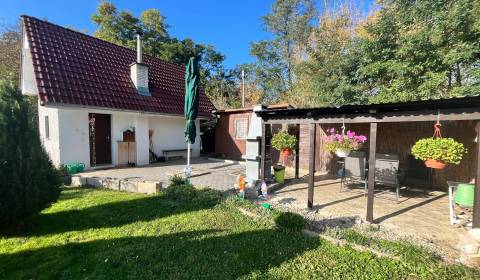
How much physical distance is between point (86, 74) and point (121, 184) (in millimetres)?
5304

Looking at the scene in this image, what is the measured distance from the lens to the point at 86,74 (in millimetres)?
9359

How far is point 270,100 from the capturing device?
875 inches

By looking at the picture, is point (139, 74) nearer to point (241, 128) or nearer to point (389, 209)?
point (241, 128)

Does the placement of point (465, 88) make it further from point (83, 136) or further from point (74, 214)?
point (83, 136)

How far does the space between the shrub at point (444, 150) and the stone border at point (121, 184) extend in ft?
18.0

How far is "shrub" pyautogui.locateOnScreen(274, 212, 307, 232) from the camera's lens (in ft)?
13.1

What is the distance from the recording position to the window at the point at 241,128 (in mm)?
12038

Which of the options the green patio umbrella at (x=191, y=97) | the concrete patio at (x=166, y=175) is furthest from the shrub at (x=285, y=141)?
the green patio umbrella at (x=191, y=97)

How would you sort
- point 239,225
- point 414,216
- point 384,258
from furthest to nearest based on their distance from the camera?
point 414,216 < point 239,225 < point 384,258

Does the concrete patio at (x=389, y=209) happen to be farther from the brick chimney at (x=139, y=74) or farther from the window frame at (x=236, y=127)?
the brick chimney at (x=139, y=74)

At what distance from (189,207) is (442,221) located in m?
4.61

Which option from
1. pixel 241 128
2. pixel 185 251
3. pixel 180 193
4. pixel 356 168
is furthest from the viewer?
pixel 241 128

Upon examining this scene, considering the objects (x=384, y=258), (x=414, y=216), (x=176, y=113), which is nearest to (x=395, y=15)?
(x=414, y=216)

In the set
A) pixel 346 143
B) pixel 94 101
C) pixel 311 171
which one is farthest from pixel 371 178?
pixel 94 101
